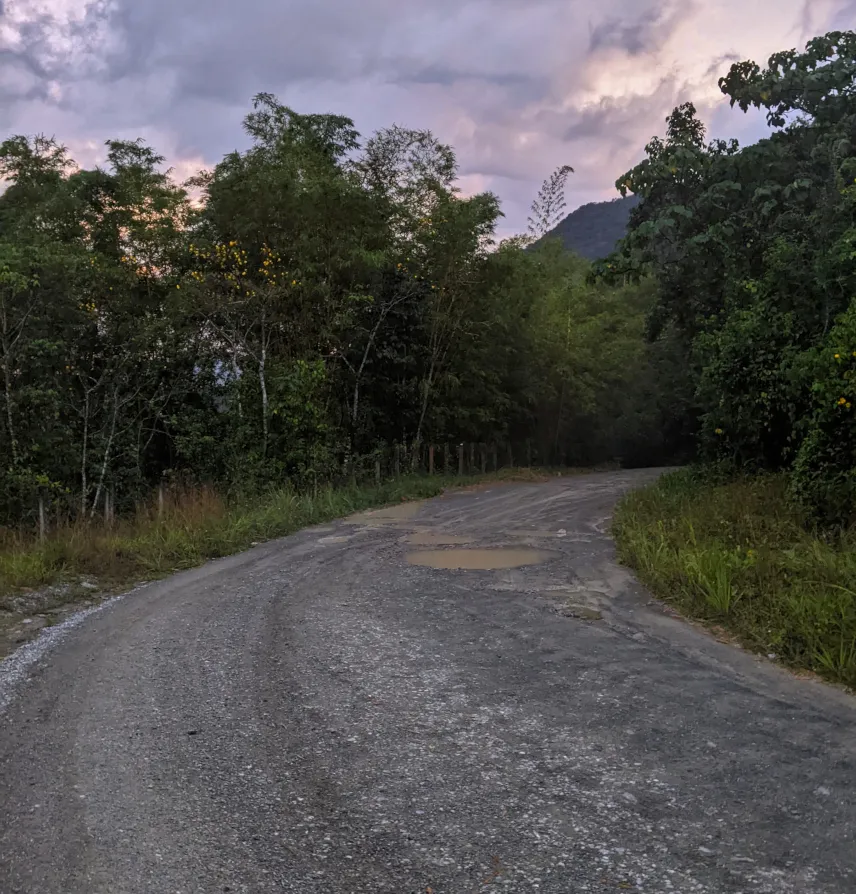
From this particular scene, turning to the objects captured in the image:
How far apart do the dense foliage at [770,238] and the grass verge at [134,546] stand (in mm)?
5904

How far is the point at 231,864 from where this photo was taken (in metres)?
2.52

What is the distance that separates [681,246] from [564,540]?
5.50 meters

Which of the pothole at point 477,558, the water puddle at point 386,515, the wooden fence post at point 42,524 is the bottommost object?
the pothole at point 477,558

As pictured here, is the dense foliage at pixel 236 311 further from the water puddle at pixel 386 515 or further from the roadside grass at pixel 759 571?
the roadside grass at pixel 759 571

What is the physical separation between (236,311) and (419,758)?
1232 centimetres

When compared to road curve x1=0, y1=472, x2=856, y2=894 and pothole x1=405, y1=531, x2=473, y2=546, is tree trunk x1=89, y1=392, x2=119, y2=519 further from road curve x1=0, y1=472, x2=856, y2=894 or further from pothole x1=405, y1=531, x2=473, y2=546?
road curve x1=0, y1=472, x2=856, y2=894

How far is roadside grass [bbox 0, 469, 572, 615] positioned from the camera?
7.29 meters

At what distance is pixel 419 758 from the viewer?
330 centimetres

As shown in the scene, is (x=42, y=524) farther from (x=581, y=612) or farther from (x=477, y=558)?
(x=581, y=612)

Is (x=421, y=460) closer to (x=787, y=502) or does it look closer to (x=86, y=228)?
(x=86, y=228)

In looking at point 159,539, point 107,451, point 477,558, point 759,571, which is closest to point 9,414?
point 107,451

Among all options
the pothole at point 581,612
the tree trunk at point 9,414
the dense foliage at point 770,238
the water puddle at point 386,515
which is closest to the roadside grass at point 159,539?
the water puddle at point 386,515

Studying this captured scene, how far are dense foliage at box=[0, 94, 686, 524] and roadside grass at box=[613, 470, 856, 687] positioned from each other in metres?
7.49

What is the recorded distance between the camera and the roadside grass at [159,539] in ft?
23.9
